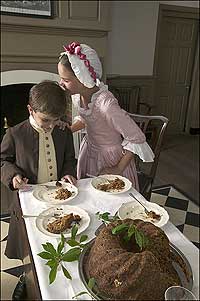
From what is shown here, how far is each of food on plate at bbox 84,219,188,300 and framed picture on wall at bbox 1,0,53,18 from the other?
171 centimetres

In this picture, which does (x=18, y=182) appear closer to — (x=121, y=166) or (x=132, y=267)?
(x=121, y=166)

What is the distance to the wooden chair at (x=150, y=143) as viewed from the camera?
1.24 meters

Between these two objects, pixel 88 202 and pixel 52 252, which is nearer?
pixel 52 252

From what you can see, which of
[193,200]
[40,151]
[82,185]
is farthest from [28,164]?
[193,200]

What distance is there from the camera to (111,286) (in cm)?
40

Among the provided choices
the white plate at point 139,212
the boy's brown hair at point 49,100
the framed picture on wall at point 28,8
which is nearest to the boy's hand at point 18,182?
the boy's brown hair at point 49,100

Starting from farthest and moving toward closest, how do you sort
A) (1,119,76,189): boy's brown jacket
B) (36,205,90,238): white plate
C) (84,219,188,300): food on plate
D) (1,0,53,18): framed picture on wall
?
(1,0,53,18): framed picture on wall
(1,119,76,189): boy's brown jacket
(36,205,90,238): white plate
(84,219,188,300): food on plate

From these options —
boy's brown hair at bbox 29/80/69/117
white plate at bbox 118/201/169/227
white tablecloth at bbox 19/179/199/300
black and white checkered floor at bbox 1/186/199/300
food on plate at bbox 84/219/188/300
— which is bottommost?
black and white checkered floor at bbox 1/186/199/300

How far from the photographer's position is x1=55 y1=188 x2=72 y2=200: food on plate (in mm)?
799

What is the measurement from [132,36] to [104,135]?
6.95 ft

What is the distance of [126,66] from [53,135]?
216cm

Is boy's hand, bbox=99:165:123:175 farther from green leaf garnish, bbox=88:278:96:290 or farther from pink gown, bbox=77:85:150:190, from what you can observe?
Answer: green leaf garnish, bbox=88:278:96:290

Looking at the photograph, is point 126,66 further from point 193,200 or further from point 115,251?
point 115,251

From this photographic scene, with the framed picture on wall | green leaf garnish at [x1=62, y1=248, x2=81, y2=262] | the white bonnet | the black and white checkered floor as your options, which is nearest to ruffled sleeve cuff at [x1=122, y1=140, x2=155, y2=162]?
the white bonnet
